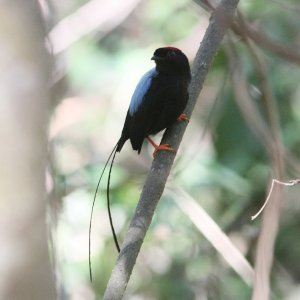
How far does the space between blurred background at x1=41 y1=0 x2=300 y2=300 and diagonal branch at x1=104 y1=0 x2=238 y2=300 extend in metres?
1.24

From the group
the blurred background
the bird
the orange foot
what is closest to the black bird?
the bird

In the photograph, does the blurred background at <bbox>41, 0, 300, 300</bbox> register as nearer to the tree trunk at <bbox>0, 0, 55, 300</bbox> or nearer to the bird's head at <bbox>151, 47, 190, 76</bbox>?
the bird's head at <bbox>151, 47, 190, 76</bbox>

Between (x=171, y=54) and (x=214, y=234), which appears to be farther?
(x=214, y=234)

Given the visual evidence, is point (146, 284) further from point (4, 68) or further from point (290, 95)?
point (4, 68)

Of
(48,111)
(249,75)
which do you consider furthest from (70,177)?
(48,111)

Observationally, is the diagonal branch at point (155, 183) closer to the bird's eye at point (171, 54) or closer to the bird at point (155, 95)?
the bird at point (155, 95)

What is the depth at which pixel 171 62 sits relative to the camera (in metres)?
3.67

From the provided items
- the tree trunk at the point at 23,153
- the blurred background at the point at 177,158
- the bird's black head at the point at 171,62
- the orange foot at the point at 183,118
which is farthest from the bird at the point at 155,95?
the tree trunk at the point at 23,153

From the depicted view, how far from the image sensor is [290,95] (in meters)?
4.82

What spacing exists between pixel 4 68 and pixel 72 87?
3581mm

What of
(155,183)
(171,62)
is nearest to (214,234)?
(171,62)

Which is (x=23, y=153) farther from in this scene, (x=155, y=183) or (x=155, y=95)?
(x=155, y=95)

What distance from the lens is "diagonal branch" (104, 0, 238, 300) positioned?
2.25m

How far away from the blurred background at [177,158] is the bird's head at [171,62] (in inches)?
29.2
